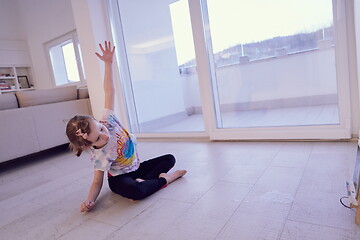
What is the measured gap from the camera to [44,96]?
8.52 feet

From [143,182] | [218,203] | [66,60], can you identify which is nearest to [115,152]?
[143,182]

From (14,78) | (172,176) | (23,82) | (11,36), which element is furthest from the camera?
(23,82)

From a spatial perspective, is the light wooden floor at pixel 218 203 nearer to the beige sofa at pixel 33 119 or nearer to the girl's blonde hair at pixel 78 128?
the girl's blonde hair at pixel 78 128

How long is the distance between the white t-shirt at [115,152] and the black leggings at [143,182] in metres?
0.05

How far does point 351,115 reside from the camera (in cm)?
174

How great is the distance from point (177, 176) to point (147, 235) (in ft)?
1.78

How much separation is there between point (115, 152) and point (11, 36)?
515cm

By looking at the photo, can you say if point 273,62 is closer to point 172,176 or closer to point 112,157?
point 172,176

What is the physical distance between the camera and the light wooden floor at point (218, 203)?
0.90m

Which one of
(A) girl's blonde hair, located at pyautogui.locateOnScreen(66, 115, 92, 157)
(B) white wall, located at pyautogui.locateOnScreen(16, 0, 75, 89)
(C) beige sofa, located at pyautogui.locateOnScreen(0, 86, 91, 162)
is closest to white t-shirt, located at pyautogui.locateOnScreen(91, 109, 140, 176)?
(A) girl's blonde hair, located at pyautogui.locateOnScreen(66, 115, 92, 157)

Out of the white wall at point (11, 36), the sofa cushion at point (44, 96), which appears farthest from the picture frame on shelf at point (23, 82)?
the sofa cushion at point (44, 96)

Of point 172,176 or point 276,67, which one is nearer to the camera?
point 172,176

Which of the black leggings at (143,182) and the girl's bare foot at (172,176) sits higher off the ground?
the black leggings at (143,182)

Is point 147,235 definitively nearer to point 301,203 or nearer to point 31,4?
point 301,203
